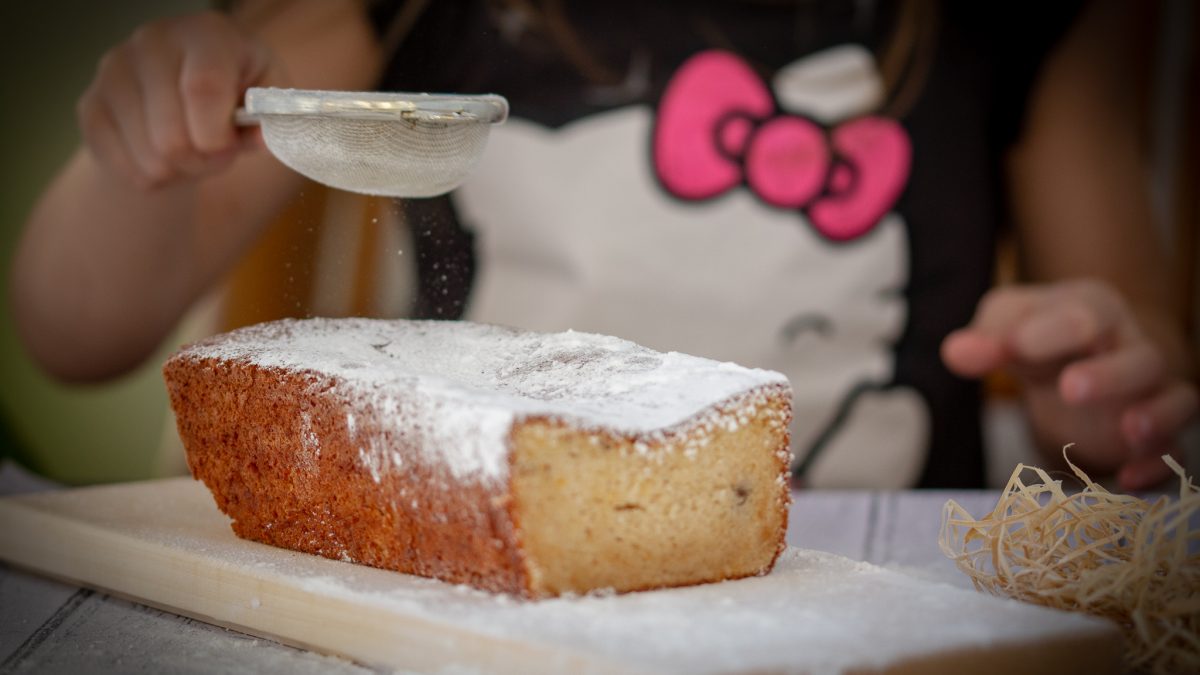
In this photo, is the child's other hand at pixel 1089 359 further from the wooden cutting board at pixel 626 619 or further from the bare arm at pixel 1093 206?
the wooden cutting board at pixel 626 619

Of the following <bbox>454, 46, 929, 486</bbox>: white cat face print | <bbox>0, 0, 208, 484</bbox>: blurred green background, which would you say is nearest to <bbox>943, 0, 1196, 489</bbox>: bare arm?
<bbox>454, 46, 929, 486</bbox>: white cat face print

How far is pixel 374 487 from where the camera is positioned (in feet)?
3.37

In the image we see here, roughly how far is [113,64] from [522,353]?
0.69m

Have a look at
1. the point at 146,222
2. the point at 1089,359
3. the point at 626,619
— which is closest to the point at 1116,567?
the point at 626,619

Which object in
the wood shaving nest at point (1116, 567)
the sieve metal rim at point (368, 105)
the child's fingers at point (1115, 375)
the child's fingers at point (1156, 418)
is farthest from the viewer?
the child's fingers at point (1156, 418)

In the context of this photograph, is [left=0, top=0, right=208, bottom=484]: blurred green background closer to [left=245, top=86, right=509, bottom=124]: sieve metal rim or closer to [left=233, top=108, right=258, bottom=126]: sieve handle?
[left=233, top=108, right=258, bottom=126]: sieve handle

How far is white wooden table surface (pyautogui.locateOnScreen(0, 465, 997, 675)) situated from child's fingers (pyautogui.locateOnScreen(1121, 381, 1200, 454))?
20.8 inches

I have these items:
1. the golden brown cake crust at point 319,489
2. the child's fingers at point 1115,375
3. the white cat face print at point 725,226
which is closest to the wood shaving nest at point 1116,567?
the golden brown cake crust at point 319,489

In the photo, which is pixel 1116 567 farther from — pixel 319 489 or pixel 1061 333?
pixel 1061 333

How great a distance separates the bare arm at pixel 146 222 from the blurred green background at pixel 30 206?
0.28 ft

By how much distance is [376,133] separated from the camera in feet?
3.84

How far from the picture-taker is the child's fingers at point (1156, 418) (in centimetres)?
198

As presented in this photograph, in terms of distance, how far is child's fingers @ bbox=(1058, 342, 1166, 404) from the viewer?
1.85 metres

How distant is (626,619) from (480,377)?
1.06 ft
